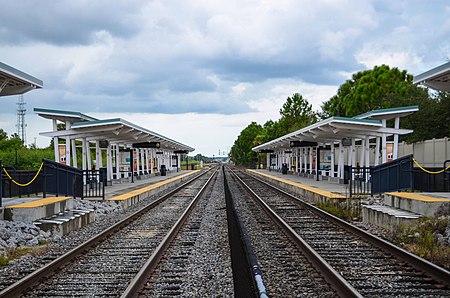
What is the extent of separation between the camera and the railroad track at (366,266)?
6234 millimetres

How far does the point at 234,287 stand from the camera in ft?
20.2

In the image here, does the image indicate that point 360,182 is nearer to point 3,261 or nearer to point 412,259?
point 412,259

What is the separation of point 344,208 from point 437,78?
16.6 ft

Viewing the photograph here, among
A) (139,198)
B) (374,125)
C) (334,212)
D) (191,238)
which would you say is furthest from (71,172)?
(374,125)

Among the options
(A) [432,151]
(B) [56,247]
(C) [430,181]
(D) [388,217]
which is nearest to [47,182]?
(B) [56,247]

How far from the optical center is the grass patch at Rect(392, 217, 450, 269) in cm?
811

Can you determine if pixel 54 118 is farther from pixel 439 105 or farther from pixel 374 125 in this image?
pixel 439 105

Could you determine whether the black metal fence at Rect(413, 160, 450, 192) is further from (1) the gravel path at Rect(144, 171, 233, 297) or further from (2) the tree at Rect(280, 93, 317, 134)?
(2) the tree at Rect(280, 93, 317, 134)

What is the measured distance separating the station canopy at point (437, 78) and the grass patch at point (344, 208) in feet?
14.9

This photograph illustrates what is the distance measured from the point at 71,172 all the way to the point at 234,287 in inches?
450

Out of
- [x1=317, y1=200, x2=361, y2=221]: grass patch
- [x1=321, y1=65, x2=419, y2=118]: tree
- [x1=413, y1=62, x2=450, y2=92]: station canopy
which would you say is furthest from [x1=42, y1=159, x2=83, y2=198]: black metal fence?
[x1=321, y1=65, x2=419, y2=118]: tree

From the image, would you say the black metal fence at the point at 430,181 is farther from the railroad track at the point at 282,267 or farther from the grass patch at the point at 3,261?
the grass patch at the point at 3,261

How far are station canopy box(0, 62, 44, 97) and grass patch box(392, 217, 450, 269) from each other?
10.3m

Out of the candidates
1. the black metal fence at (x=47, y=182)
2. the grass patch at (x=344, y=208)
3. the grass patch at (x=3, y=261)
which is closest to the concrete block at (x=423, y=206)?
the grass patch at (x=344, y=208)
